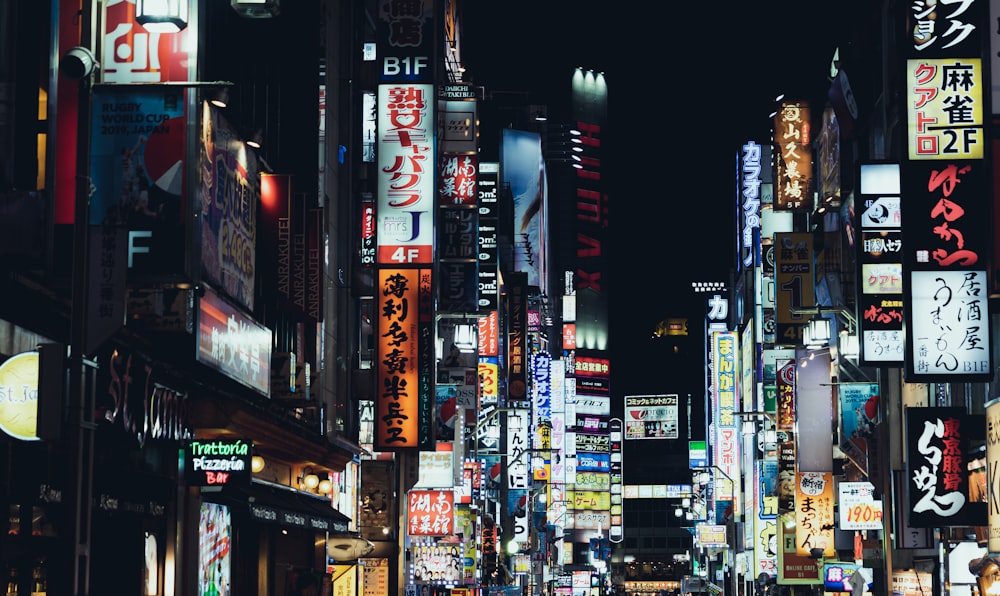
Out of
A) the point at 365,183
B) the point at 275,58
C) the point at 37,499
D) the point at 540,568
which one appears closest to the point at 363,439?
the point at 365,183

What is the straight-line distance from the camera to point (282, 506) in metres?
23.9

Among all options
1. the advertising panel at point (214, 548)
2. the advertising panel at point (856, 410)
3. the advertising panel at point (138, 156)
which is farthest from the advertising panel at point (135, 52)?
the advertising panel at point (856, 410)

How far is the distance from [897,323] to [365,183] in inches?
630

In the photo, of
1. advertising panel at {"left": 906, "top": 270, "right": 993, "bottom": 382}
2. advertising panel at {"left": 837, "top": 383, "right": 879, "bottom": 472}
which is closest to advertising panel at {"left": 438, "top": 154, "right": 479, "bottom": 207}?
advertising panel at {"left": 837, "top": 383, "right": 879, "bottom": 472}

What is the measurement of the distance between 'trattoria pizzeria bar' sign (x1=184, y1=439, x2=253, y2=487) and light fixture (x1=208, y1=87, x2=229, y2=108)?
4.77 metres

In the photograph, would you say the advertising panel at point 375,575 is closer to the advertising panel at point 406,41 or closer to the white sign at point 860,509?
the white sign at point 860,509

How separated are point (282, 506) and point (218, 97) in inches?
308

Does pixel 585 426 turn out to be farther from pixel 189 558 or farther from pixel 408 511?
pixel 189 558

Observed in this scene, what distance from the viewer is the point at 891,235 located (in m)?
26.9

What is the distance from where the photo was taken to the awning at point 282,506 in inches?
816

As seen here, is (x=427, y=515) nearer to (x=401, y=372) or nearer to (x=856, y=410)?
(x=401, y=372)

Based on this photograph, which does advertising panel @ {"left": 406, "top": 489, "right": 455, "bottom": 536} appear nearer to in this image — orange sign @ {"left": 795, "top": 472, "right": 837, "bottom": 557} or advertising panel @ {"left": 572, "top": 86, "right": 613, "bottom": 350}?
orange sign @ {"left": 795, "top": 472, "right": 837, "bottom": 557}

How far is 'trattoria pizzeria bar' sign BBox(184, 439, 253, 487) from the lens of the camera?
1931 cm

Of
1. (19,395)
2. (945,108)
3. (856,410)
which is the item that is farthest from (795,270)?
(19,395)
